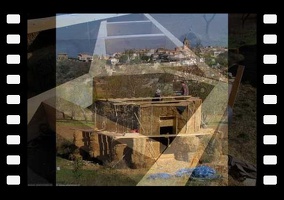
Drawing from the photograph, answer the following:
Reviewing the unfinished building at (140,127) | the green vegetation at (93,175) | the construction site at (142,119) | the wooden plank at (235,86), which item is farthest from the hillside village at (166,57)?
the green vegetation at (93,175)

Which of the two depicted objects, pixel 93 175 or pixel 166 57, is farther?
pixel 93 175

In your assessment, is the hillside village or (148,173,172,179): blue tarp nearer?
the hillside village

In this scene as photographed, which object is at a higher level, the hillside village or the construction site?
the hillside village

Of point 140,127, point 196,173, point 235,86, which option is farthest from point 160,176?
point 235,86

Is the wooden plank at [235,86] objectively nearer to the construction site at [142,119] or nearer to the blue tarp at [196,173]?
the construction site at [142,119]

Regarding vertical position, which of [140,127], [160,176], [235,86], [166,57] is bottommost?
[160,176]

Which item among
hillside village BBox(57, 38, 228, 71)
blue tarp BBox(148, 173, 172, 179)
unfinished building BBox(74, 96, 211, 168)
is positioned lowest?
blue tarp BBox(148, 173, 172, 179)

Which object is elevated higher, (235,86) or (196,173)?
(235,86)

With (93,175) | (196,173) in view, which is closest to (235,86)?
(196,173)

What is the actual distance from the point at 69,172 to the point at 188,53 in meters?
1.90

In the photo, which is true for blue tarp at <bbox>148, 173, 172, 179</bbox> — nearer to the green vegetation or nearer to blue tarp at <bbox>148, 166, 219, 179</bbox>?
blue tarp at <bbox>148, 166, 219, 179</bbox>

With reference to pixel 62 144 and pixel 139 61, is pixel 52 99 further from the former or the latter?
A: pixel 139 61

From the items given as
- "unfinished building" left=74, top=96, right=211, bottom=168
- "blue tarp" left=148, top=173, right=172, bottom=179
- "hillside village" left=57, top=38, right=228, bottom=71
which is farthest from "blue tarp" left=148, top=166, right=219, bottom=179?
"hillside village" left=57, top=38, right=228, bottom=71

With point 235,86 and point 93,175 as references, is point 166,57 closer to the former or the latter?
point 235,86
